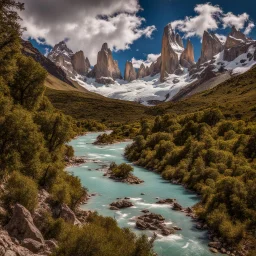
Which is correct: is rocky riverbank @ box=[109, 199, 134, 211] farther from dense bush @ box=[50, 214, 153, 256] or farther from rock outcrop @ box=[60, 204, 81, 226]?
dense bush @ box=[50, 214, 153, 256]

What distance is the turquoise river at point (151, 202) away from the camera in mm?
22156

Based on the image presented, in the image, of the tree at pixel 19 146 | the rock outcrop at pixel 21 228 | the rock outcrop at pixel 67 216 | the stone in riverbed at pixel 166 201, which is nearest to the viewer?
the rock outcrop at pixel 21 228

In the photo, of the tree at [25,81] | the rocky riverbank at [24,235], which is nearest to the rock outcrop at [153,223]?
the rocky riverbank at [24,235]

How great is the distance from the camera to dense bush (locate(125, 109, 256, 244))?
2594cm

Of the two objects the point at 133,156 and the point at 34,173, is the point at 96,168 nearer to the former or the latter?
the point at 133,156

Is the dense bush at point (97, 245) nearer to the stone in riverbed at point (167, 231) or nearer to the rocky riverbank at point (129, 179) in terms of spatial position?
the stone in riverbed at point (167, 231)

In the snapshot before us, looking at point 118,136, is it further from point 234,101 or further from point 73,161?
point 234,101

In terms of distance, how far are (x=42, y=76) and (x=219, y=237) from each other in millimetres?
26071

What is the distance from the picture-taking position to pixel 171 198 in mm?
34531

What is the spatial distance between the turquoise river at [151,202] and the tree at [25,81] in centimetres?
1369

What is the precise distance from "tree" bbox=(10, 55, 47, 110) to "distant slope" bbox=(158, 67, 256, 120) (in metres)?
53.2

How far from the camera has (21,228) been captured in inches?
672

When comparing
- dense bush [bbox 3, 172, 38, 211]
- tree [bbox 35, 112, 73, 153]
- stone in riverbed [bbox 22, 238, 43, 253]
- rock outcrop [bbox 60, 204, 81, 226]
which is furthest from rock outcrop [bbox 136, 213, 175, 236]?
tree [bbox 35, 112, 73, 153]

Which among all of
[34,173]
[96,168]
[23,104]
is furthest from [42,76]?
[96,168]
